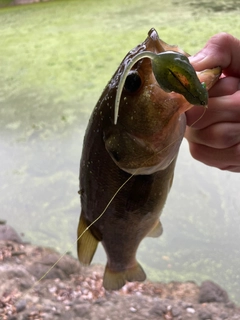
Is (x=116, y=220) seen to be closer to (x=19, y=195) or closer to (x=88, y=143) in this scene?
(x=88, y=143)

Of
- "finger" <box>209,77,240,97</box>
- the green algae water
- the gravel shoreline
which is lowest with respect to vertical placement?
the gravel shoreline

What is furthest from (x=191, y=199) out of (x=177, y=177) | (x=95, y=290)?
(x=95, y=290)

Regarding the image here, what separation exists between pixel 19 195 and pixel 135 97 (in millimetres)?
1306

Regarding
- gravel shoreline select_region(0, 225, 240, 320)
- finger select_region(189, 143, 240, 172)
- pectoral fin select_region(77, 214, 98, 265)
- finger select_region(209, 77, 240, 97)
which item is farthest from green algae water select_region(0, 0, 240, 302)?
finger select_region(209, 77, 240, 97)

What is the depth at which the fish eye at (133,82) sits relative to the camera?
1.65ft

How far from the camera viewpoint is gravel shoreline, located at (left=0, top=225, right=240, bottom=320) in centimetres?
126

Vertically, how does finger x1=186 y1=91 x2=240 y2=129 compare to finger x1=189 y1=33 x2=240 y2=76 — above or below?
below

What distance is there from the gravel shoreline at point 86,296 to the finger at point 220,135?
2.60ft

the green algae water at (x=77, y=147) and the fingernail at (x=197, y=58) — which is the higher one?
the fingernail at (x=197, y=58)

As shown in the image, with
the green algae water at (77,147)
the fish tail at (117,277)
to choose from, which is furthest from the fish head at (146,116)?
the green algae water at (77,147)

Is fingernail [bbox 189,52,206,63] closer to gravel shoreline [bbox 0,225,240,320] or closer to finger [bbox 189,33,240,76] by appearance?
finger [bbox 189,33,240,76]

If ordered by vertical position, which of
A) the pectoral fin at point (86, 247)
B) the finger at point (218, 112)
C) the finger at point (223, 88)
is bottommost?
the pectoral fin at point (86, 247)

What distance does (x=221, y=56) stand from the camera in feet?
2.08

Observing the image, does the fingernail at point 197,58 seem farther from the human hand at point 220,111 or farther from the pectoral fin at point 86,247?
the pectoral fin at point 86,247
